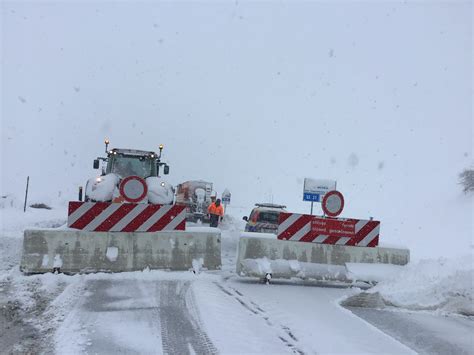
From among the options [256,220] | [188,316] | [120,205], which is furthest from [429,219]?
[188,316]

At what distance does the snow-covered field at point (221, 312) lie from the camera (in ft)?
17.0

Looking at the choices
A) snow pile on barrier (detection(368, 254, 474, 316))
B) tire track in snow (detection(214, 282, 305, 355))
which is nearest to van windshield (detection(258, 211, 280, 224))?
snow pile on barrier (detection(368, 254, 474, 316))

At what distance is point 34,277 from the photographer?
27.2ft

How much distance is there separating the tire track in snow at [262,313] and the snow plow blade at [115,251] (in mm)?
1073

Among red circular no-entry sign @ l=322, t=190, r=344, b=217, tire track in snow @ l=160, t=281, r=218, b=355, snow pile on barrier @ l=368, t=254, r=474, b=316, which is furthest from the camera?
red circular no-entry sign @ l=322, t=190, r=344, b=217

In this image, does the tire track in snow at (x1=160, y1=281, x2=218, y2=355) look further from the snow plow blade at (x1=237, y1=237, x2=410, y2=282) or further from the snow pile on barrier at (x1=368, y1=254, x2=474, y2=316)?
the snow pile on barrier at (x1=368, y1=254, x2=474, y2=316)

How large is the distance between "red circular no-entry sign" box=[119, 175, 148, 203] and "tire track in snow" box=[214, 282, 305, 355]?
2619 mm

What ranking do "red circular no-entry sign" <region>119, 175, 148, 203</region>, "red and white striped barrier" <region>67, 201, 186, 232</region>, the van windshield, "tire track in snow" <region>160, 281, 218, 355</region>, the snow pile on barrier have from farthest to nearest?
the van windshield, "red circular no-entry sign" <region>119, 175, 148, 203</region>, "red and white striped barrier" <region>67, 201, 186, 232</region>, the snow pile on barrier, "tire track in snow" <region>160, 281, 218, 355</region>

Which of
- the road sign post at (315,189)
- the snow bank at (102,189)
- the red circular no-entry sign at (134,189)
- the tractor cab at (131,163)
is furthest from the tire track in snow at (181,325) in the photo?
the road sign post at (315,189)

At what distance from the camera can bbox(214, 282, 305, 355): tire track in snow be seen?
5.28m

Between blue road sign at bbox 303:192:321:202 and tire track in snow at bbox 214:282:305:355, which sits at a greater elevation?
blue road sign at bbox 303:192:321:202

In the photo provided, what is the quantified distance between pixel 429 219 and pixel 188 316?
27.8 m

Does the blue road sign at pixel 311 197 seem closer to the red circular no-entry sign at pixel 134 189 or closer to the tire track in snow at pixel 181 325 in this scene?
the red circular no-entry sign at pixel 134 189

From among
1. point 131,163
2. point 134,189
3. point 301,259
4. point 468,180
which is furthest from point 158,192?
point 468,180
